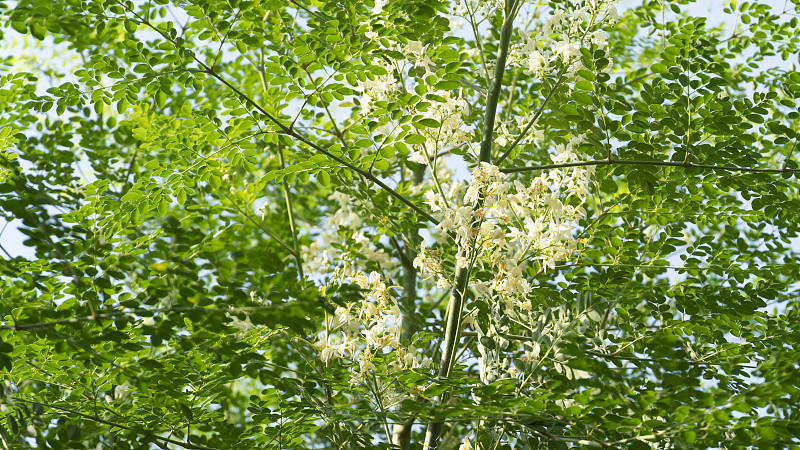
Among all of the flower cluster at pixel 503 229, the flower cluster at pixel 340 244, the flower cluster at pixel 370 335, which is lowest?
the flower cluster at pixel 370 335

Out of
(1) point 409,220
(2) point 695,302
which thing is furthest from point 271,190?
(2) point 695,302

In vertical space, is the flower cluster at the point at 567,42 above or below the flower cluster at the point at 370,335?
above

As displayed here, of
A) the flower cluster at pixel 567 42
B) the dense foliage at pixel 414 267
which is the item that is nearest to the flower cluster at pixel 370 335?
the dense foliage at pixel 414 267

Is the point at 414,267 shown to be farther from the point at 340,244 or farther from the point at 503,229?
the point at 340,244

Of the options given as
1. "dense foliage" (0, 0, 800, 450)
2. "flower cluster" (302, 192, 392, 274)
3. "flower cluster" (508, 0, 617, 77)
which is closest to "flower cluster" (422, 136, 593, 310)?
"dense foliage" (0, 0, 800, 450)

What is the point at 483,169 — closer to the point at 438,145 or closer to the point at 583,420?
the point at 438,145

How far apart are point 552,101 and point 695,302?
40.9 inches

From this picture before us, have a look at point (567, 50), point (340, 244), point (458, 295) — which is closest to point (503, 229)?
point (458, 295)

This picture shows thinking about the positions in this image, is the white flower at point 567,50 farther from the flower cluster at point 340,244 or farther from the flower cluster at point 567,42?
the flower cluster at point 340,244

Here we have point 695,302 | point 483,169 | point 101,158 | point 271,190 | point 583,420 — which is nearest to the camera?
point 583,420

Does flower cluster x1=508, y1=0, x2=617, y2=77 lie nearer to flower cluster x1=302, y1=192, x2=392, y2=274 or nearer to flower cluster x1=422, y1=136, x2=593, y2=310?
flower cluster x1=422, y1=136, x2=593, y2=310

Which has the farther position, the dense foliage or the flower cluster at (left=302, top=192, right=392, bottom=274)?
the flower cluster at (left=302, top=192, right=392, bottom=274)

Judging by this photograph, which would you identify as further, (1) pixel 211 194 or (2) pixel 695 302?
(1) pixel 211 194

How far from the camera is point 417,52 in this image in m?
2.73
